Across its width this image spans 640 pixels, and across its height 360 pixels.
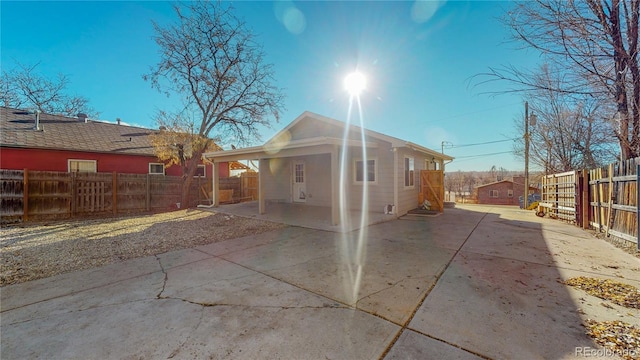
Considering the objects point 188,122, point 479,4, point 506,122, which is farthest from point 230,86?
point 506,122

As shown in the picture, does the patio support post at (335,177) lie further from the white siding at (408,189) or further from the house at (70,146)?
the house at (70,146)

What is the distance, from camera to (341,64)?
8.98 m

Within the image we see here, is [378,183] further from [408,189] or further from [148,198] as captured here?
[148,198]

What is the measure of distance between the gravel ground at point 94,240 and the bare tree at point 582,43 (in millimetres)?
6457

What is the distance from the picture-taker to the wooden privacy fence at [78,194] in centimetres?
823

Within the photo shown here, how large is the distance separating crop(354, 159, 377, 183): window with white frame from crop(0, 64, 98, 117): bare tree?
20.9m

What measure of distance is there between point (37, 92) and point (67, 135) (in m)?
9.98

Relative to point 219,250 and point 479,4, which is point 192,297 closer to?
point 219,250

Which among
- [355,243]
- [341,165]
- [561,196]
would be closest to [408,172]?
[341,165]

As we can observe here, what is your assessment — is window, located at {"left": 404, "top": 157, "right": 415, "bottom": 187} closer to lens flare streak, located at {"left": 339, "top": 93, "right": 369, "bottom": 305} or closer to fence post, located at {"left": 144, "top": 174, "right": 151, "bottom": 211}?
lens flare streak, located at {"left": 339, "top": 93, "right": 369, "bottom": 305}

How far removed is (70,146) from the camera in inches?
464

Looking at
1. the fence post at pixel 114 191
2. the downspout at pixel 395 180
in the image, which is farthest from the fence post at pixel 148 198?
the downspout at pixel 395 180

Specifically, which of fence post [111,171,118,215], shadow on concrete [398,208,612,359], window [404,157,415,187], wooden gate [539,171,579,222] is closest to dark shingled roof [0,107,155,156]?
fence post [111,171,118,215]

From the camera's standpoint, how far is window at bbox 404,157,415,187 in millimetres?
9820
